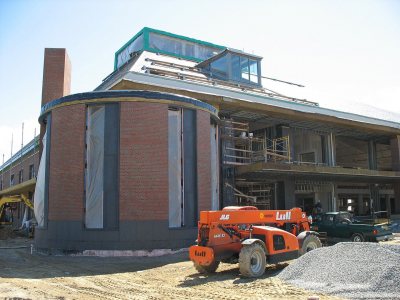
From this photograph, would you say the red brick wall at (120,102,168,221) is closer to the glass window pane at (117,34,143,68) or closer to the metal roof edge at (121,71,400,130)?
the metal roof edge at (121,71,400,130)

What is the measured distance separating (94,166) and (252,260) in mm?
8707

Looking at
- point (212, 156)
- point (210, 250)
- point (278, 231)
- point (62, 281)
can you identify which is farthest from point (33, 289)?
point (212, 156)

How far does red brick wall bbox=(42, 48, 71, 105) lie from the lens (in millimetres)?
27688

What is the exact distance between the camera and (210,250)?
10.7 metres

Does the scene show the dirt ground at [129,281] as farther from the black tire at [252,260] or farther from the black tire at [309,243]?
the black tire at [309,243]

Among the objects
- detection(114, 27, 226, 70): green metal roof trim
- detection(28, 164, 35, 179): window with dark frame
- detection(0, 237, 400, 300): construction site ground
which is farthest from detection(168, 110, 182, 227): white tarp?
detection(28, 164, 35, 179): window with dark frame

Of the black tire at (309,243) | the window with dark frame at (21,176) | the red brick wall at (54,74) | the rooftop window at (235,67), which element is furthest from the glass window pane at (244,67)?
the window with dark frame at (21,176)

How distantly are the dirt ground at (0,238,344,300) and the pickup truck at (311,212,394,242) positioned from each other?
7423 millimetres

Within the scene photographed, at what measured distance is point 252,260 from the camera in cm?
1080

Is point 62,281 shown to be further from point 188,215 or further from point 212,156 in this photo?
point 212,156

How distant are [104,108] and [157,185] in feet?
13.1

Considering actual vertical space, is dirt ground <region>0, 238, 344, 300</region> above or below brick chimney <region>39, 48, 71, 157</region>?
below

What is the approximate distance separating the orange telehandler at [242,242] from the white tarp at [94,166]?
654cm

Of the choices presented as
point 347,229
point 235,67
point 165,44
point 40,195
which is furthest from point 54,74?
point 347,229
